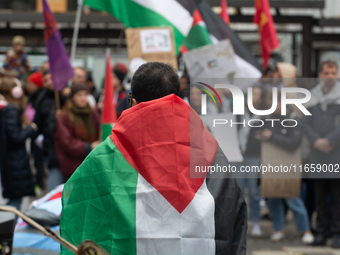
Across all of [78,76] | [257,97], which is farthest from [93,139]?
[257,97]

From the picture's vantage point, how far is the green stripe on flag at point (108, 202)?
242cm

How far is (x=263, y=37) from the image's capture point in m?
9.02

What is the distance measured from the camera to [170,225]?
245cm

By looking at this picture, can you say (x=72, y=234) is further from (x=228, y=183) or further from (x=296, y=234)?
(x=296, y=234)

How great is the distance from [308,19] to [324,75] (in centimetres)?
617

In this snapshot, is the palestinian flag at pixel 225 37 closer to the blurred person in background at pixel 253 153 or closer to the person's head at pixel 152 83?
the blurred person in background at pixel 253 153

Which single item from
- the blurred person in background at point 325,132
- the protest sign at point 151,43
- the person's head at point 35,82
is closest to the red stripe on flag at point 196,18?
the protest sign at point 151,43

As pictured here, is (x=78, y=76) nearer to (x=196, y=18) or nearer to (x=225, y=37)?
(x=196, y=18)

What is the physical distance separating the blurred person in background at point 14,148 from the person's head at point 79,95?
61 cm

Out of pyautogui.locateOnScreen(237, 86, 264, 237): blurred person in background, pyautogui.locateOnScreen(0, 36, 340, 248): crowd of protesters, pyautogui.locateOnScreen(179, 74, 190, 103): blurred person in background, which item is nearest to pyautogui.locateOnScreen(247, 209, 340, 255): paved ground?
pyautogui.locateOnScreen(0, 36, 340, 248): crowd of protesters

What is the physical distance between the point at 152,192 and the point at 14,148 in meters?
4.05

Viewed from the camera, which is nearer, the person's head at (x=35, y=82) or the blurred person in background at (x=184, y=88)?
the blurred person in background at (x=184, y=88)

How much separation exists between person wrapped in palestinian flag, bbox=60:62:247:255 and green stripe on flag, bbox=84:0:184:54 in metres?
4.15

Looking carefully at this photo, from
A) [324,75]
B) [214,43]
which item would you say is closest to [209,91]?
[324,75]
